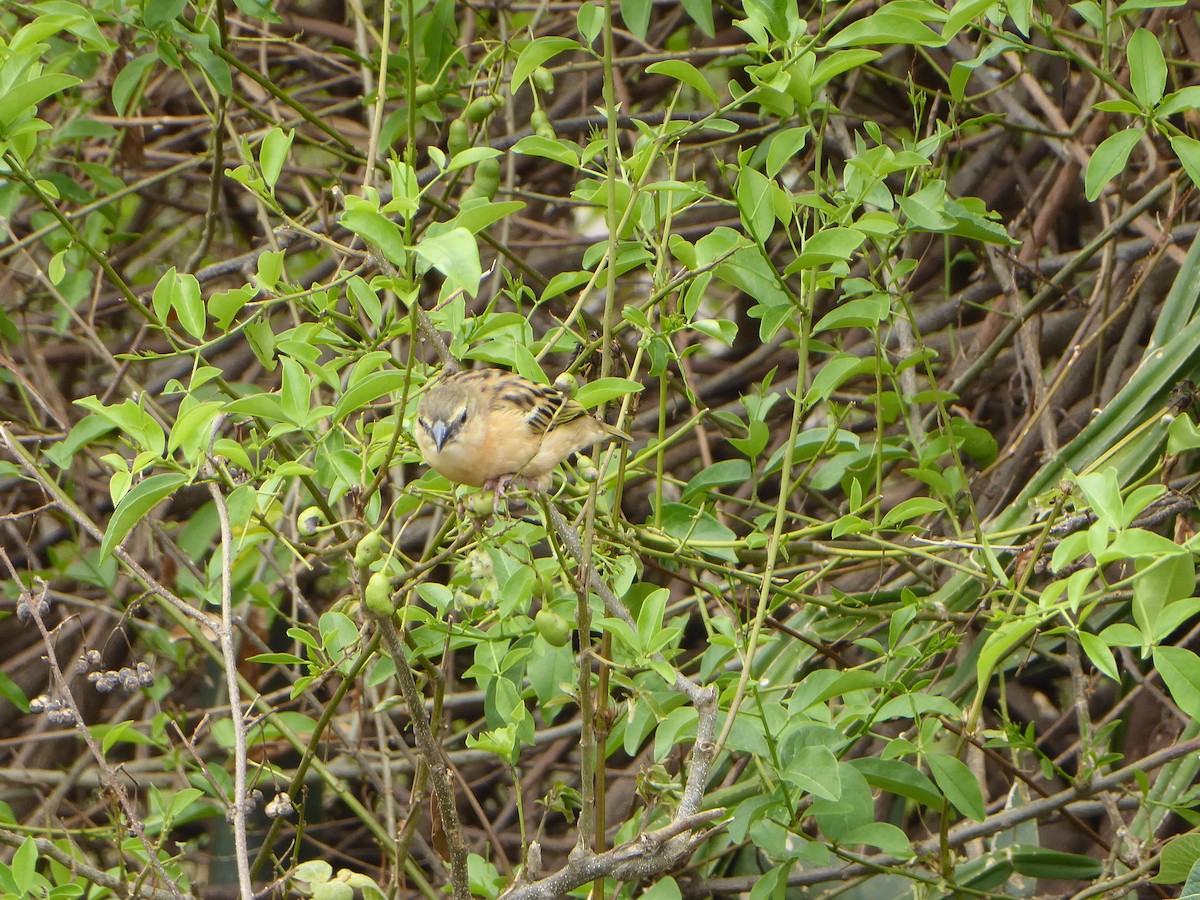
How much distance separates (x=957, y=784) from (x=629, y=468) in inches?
35.9

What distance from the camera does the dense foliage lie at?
86.7 inches

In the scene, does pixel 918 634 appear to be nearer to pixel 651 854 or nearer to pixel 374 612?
pixel 651 854

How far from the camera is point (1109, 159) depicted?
246cm

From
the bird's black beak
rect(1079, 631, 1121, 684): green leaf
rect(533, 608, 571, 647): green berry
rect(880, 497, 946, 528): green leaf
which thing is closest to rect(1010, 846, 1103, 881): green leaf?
rect(880, 497, 946, 528): green leaf

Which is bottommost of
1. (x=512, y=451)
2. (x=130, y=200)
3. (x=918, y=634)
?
(x=918, y=634)

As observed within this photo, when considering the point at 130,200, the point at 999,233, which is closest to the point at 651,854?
the point at 999,233

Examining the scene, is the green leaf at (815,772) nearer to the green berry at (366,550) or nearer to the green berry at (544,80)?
the green berry at (366,550)

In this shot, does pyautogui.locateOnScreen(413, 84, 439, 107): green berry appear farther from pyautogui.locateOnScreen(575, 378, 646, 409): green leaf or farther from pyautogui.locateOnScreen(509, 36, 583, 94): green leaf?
pyautogui.locateOnScreen(575, 378, 646, 409): green leaf

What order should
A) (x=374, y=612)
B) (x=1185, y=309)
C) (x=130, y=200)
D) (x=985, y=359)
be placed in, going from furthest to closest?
(x=130, y=200) → (x=985, y=359) → (x=1185, y=309) → (x=374, y=612)

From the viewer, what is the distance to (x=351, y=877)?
2352mm

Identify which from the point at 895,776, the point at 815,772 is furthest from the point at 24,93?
the point at 895,776

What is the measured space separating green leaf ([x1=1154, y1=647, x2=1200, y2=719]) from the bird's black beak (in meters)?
1.29

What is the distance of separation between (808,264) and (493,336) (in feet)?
1.98

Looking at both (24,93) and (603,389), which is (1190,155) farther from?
(24,93)
